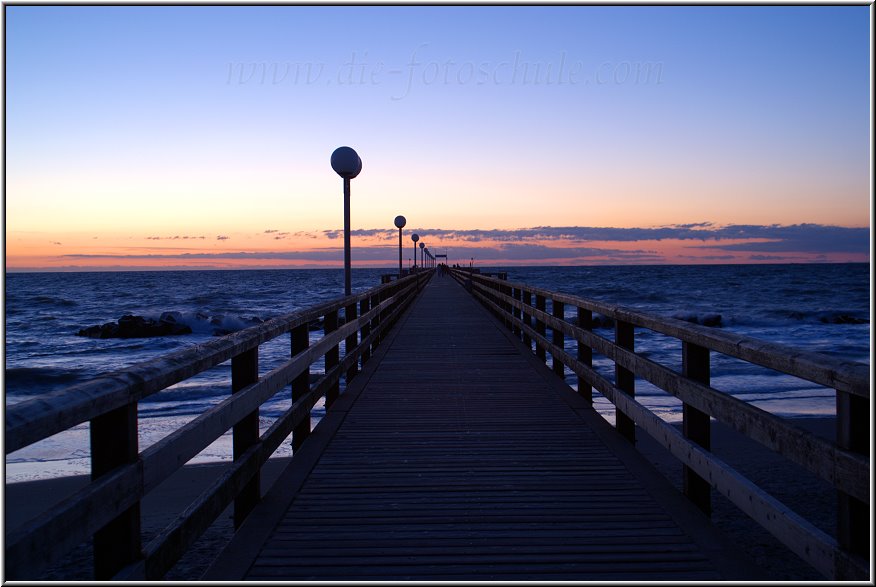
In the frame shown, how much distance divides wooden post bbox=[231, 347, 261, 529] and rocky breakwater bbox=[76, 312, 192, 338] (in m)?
31.9

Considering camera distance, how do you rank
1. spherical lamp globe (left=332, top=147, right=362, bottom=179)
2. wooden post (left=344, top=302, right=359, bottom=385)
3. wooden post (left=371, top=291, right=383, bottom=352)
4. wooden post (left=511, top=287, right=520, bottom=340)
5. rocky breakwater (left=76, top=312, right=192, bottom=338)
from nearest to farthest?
1. wooden post (left=344, top=302, right=359, bottom=385)
2. spherical lamp globe (left=332, top=147, right=362, bottom=179)
3. wooden post (left=371, top=291, right=383, bottom=352)
4. wooden post (left=511, top=287, right=520, bottom=340)
5. rocky breakwater (left=76, top=312, right=192, bottom=338)

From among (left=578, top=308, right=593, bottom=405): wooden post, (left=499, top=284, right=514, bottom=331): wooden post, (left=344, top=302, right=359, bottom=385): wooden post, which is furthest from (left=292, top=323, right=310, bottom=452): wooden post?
(left=499, top=284, right=514, bottom=331): wooden post

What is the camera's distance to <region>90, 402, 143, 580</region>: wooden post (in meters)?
2.21

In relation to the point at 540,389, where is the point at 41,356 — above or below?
below

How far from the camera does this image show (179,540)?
268cm

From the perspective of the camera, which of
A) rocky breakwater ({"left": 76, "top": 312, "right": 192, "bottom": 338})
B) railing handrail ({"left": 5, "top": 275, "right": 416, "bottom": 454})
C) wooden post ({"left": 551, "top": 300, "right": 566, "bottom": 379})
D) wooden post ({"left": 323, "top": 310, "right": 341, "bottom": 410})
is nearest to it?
railing handrail ({"left": 5, "top": 275, "right": 416, "bottom": 454})

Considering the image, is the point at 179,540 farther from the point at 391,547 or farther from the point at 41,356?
the point at 41,356

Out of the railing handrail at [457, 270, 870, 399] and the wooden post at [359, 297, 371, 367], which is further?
the wooden post at [359, 297, 371, 367]

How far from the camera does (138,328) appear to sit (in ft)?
110

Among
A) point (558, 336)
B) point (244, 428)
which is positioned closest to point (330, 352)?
point (244, 428)

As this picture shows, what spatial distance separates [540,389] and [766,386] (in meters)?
8.52

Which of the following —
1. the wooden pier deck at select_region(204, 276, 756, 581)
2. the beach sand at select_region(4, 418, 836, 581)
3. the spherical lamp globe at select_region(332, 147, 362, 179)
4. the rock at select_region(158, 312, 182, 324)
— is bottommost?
the rock at select_region(158, 312, 182, 324)

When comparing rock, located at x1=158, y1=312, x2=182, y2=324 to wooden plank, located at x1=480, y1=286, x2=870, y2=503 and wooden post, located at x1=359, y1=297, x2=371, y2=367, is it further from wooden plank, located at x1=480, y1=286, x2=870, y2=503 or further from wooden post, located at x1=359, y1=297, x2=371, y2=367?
wooden plank, located at x1=480, y1=286, x2=870, y2=503

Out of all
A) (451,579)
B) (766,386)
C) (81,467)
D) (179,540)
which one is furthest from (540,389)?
(766,386)
